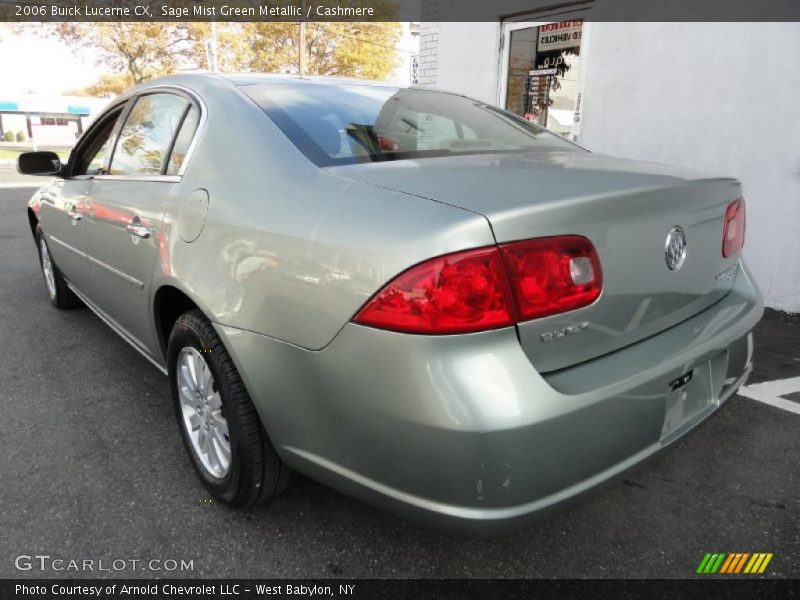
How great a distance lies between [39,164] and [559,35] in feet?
16.1

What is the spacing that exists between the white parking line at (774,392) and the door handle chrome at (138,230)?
9.66ft

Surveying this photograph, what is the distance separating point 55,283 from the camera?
14.0 feet

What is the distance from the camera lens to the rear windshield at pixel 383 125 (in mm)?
1900

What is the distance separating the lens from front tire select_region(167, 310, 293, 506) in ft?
5.99

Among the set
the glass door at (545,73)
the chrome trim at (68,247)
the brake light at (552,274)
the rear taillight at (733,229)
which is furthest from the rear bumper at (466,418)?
the glass door at (545,73)

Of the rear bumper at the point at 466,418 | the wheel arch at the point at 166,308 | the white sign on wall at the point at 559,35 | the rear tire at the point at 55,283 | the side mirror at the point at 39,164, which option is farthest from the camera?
the white sign on wall at the point at 559,35

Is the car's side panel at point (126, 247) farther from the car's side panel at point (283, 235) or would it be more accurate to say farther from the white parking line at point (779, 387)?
the white parking line at point (779, 387)

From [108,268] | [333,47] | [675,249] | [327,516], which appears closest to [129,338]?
[108,268]

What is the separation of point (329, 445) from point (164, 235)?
108cm

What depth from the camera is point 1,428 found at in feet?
8.68

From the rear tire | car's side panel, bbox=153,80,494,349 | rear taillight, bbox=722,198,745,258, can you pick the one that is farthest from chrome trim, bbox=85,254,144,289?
rear taillight, bbox=722,198,745,258

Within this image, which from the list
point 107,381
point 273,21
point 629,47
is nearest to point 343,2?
point 273,21

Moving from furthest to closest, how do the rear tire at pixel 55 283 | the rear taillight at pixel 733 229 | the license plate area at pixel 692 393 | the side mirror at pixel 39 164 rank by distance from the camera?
the rear tire at pixel 55 283 < the side mirror at pixel 39 164 < the rear taillight at pixel 733 229 < the license plate area at pixel 692 393

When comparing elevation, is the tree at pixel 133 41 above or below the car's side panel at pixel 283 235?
above
